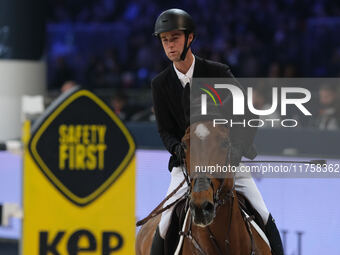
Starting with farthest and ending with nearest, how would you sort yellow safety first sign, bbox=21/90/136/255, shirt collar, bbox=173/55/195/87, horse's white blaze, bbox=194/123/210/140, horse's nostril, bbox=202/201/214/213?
shirt collar, bbox=173/55/195/87
yellow safety first sign, bbox=21/90/136/255
horse's white blaze, bbox=194/123/210/140
horse's nostril, bbox=202/201/214/213

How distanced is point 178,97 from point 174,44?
27cm

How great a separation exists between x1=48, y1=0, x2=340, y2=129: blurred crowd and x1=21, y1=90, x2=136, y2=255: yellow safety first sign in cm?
572

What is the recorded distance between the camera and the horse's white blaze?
128 inches

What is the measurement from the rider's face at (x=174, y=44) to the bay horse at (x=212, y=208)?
444mm

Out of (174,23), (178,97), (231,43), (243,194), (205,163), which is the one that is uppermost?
(231,43)

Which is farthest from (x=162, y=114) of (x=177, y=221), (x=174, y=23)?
(x=177, y=221)

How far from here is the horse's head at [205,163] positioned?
122 inches

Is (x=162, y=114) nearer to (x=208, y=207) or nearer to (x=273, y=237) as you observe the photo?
(x=208, y=207)

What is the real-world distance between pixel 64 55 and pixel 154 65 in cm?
184

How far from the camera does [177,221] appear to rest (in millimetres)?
3871

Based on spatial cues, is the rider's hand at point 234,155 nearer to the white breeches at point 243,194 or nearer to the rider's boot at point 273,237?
the white breeches at point 243,194

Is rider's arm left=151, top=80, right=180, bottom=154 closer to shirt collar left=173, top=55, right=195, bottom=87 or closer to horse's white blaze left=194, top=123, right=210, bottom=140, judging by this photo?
shirt collar left=173, top=55, right=195, bottom=87

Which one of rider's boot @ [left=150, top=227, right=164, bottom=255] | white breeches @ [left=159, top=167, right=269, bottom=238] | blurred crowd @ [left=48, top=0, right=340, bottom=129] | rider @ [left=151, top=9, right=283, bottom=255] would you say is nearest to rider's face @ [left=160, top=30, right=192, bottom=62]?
rider @ [left=151, top=9, right=283, bottom=255]

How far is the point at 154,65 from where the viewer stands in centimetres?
1181
